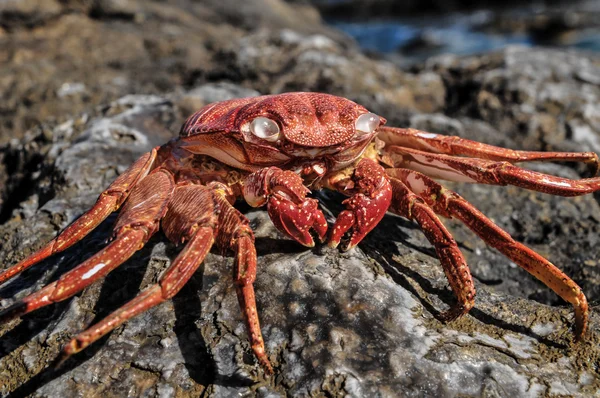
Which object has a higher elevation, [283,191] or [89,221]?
[283,191]

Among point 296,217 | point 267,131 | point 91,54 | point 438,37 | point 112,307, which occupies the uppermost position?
point 267,131

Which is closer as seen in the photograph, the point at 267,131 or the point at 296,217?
the point at 296,217

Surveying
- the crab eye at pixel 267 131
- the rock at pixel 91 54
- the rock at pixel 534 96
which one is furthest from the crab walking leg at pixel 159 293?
the rock at pixel 91 54

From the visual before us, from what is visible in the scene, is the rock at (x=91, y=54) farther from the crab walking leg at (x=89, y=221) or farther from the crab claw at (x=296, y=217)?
the crab claw at (x=296, y=217)

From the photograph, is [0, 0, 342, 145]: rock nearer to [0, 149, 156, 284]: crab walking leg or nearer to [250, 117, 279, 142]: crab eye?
[0, 149, 156, 284]: crab walking leg

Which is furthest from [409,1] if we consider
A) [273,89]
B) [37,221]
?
[37,221]

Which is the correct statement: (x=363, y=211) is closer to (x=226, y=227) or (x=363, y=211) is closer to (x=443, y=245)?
(x=443, y=245)

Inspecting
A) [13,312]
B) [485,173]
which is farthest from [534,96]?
[13,312]
